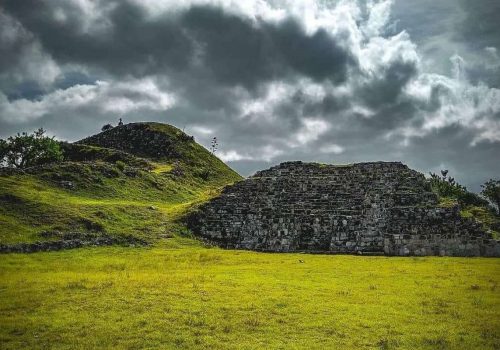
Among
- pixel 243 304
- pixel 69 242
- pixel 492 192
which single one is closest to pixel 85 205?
pixel 69 242

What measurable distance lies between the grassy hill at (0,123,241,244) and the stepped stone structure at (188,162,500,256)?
3.88m

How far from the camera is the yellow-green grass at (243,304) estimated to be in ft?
37.5

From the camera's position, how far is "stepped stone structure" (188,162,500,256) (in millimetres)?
27594

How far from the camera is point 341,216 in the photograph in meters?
30.5

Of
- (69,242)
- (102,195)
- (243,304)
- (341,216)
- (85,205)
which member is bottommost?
(243,304)

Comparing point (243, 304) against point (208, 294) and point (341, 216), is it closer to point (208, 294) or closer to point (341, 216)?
point (208, 294)

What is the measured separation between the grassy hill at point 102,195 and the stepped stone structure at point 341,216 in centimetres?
388

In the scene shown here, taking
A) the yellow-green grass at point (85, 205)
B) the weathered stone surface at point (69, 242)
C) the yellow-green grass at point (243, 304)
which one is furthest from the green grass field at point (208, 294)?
the weathered stone surface at point (69, 242)

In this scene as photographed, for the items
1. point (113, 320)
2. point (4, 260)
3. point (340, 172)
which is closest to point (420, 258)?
point (340, 172)

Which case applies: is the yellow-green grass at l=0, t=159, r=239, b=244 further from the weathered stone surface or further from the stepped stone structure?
the stepped stone structure

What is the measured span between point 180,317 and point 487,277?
1334cm

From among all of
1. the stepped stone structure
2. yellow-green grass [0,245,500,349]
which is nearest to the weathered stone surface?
yellow-green grass [0,245,500,349]

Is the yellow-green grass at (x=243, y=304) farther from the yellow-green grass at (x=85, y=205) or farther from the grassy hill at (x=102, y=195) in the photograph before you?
the grassy hill at (x=102, y=195)

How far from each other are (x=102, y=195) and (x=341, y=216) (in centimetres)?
1921
